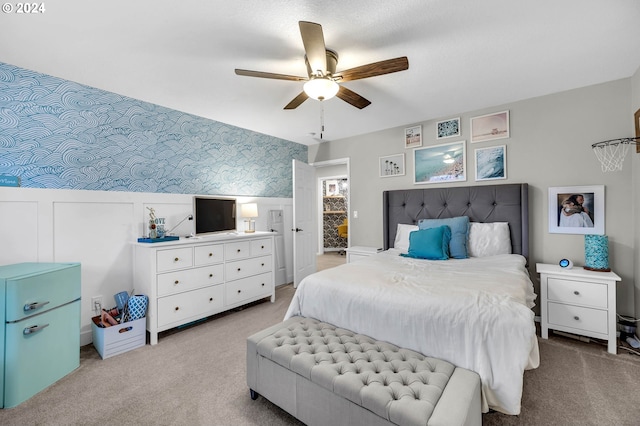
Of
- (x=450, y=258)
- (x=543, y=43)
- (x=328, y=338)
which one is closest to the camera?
(x=328, y=338)

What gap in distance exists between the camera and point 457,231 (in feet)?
9.78

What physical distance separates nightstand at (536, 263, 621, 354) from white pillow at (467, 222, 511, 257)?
37 centimetres

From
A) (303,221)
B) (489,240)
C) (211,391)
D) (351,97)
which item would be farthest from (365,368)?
(303,221)

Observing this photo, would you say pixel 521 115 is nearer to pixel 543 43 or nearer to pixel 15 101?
pixel 543 43

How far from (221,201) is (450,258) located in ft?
9.17

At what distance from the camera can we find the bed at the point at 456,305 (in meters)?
1.40

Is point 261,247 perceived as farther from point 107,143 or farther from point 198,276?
point 107,143

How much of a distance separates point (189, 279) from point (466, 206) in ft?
10.6

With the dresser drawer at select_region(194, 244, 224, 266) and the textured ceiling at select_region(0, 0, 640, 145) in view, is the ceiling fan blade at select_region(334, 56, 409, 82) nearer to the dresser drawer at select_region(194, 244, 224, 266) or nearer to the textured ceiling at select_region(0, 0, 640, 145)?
the textured ceiling at select_region(0, 0, 640, 145)

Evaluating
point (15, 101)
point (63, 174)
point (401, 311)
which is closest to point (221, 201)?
point (63, 174)

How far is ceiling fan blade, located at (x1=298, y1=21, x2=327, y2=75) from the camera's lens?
155cm

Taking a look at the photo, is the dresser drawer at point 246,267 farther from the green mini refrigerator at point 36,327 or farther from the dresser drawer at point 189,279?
the green mini refrigerator at point 36,327

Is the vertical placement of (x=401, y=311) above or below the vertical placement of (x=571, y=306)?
above

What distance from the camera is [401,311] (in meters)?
1.67
